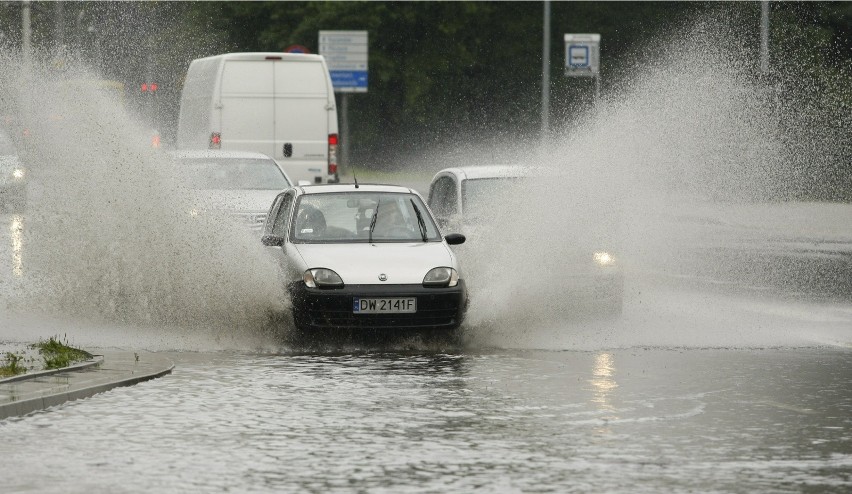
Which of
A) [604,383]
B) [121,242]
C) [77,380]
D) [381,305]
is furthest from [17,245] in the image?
[604,383]

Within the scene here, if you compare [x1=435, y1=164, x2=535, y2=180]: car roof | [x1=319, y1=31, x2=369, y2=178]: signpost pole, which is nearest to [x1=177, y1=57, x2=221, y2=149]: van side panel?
[x1=435, y1=164, x2=535, y2=180]: car roof

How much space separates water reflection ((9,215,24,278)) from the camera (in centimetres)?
1957

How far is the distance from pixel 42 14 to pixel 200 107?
34.8m

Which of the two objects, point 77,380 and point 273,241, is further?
point 273,241

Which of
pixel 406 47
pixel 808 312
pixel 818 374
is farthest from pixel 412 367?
pixel 406 47

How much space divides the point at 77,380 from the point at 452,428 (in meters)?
3.05

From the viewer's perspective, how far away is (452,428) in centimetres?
1005

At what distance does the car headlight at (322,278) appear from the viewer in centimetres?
1432

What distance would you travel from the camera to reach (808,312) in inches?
714

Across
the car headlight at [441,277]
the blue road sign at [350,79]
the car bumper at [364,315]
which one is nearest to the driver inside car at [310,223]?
the car bumper at [364,315]

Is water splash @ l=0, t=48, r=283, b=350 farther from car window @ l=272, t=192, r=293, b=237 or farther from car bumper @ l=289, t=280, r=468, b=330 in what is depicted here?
car bumper @ l=289, t=280, r=468, b=330

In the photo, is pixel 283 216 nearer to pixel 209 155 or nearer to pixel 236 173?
pixel 236 173

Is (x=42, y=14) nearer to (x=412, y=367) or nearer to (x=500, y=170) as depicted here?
(x=500, y=170)

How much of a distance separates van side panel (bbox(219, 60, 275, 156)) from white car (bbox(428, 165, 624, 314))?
11574 mm
